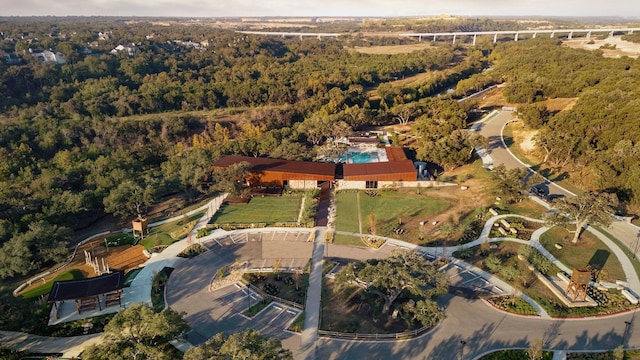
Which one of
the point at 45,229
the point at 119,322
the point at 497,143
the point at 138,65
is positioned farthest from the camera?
the point at 138,65

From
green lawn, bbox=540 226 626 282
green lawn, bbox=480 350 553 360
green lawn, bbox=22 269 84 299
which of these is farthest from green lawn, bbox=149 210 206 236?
green lawn, bbox=540 226 626 282

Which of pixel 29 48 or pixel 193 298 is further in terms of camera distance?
pixel 29 48

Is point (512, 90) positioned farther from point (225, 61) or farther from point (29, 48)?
point (29, 48)

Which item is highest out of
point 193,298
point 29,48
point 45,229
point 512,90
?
point 29,48

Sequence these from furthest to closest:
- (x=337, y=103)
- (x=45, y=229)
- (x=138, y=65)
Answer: (x=138, y=65) < (x=337, y=103) < (x=45, y=229)

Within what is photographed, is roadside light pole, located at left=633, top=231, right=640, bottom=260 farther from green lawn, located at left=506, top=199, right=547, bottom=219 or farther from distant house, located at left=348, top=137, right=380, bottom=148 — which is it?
distant house, located at left=348, top=137, right=380, bottom=148

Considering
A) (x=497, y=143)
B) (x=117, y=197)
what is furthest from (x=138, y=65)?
(x=497, y=143)

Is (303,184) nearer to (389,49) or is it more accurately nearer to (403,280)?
(403,280)
